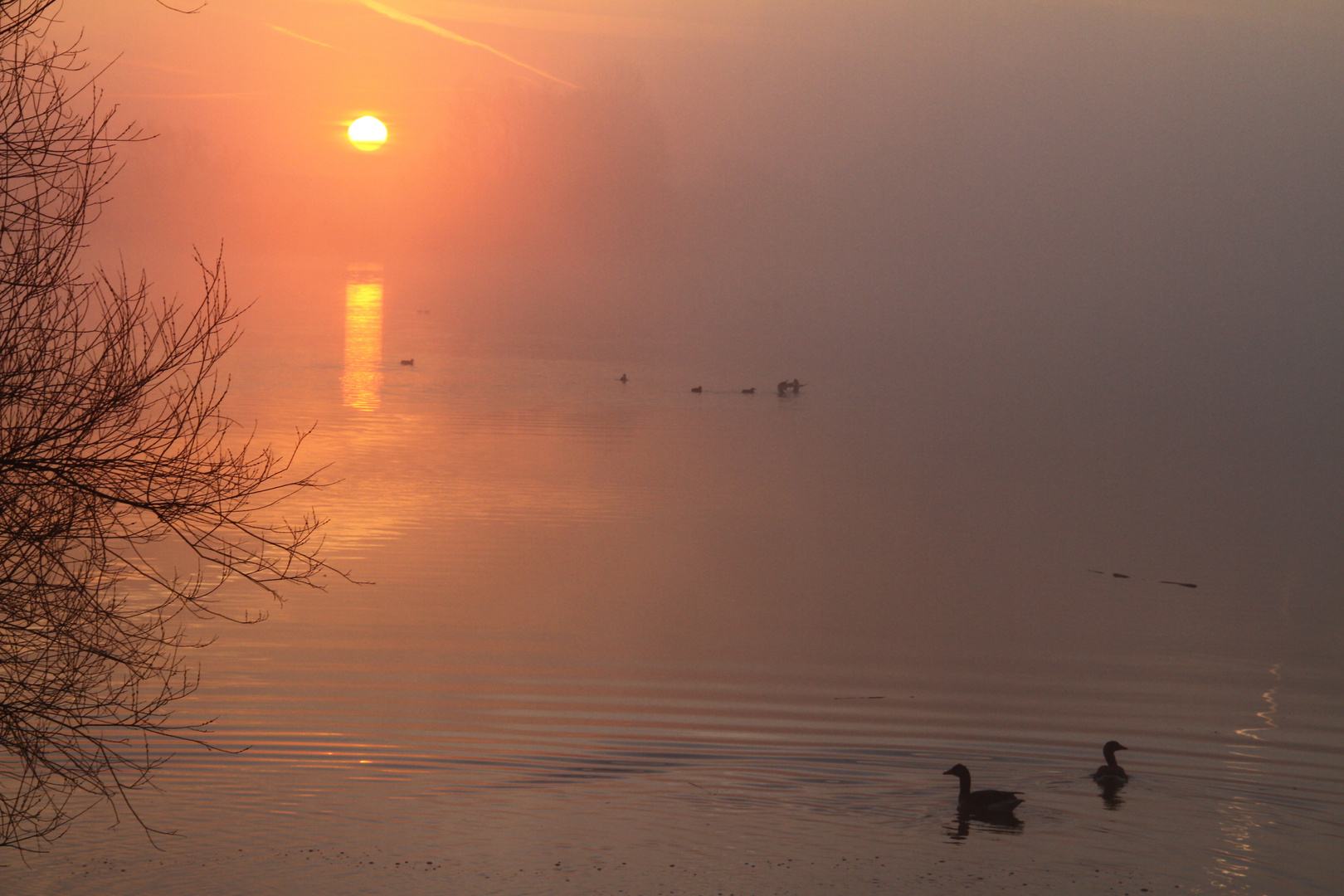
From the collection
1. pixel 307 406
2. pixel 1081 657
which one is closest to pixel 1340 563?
pixel 1081 657

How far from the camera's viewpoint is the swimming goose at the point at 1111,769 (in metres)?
14.8

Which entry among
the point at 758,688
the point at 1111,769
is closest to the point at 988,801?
the point at 1111,769

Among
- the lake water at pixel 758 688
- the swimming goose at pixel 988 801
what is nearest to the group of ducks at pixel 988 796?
the swimming goose at pixel 988 801

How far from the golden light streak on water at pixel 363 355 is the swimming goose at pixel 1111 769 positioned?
3722cm

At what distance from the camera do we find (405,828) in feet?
42.6

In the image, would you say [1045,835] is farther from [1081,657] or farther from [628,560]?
[628,560]

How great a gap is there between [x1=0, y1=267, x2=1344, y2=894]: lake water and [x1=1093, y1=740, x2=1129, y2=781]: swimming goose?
280 mm

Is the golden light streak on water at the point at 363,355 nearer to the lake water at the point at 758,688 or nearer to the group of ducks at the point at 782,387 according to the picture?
the group of ducks at the point at 782,387

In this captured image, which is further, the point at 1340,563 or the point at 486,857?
the point at 1340,563

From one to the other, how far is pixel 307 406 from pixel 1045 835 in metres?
38.6

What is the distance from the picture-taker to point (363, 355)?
73.6 metres

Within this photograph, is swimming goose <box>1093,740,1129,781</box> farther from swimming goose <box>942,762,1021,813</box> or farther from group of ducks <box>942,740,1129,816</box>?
swimming goose <box>942,762,1021,813</box>

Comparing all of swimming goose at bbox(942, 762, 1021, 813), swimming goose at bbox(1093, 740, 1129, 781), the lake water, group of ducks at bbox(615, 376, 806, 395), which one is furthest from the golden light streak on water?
swimming goose at bbox(942, 762, 1021, 813)

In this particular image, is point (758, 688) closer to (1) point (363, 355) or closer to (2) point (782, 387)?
(2) point (782, 387)
